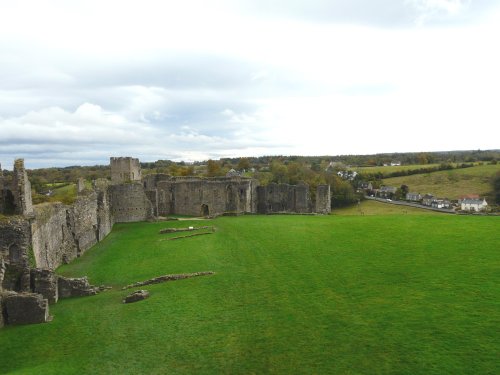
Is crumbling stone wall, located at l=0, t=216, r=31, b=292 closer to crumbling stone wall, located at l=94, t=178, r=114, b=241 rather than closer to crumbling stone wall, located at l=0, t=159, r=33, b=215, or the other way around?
crumbling stone wall, located at l=0, t=159, r=33, b=215

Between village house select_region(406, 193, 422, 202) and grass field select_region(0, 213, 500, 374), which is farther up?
grass field select_region(0, 213, 500, 374)

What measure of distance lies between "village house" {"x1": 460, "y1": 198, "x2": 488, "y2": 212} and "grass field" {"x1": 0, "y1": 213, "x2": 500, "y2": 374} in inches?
2374

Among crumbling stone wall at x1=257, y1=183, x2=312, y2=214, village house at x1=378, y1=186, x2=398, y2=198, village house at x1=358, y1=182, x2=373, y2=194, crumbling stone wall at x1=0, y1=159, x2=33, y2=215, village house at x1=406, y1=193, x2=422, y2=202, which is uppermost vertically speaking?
crumbling stone wall at x1=0, y1=159, x2=33, y2=215

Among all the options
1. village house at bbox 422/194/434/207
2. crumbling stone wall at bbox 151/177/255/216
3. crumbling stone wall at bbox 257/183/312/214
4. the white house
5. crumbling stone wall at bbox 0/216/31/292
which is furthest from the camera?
village house at bbox 422/194/434/207

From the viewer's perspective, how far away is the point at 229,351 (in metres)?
13.0

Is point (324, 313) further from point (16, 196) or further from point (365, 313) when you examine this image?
point (16, 196)

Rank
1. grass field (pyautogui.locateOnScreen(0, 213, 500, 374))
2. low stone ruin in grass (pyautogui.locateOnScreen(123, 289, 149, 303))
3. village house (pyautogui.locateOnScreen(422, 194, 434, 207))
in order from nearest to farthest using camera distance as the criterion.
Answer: grass field (pyautogui.locateOnScreen(0, 213, 500, 374)) → low stone ruin in grass (pyautogui.locateOnScreen(123, 289, 149, 303)) → village house (pyautogui.locateOnScreen(422, 194, 434, 207))

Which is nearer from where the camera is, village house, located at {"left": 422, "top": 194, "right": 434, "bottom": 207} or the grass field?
the grass field

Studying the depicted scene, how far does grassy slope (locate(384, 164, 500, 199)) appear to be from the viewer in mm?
98500

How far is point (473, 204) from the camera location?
3263 inches

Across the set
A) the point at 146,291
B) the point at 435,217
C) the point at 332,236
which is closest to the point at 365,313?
the point at 146,291

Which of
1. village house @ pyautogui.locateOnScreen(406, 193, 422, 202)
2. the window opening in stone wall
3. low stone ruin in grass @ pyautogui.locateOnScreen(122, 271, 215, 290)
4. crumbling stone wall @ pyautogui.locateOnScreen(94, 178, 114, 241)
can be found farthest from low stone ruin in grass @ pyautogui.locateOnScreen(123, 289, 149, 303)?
village house @ pyautogui.locateOnScreen(406, 193, 422, 202)

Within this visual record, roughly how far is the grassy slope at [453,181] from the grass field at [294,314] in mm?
79226

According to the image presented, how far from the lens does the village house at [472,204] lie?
80.3 metres
